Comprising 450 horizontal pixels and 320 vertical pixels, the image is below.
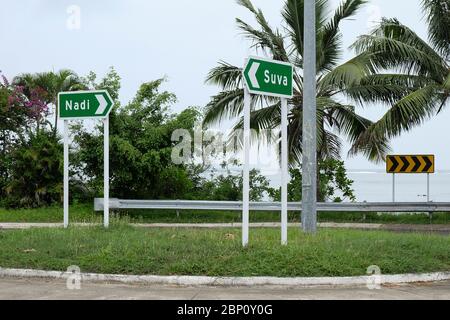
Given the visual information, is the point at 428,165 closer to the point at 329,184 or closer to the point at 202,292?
the point at 329,184

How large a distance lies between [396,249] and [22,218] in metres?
13.1

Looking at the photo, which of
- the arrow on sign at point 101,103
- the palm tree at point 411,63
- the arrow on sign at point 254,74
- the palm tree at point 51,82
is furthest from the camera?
the palm tree at point 51,82

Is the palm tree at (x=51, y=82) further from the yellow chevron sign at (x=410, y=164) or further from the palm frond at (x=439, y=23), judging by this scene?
the palm frond at (x=439, y=23)

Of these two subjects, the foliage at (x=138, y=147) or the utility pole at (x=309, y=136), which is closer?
the utility pole at (x=309, y=136)

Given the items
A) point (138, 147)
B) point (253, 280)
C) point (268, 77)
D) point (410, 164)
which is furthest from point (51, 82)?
point (253, 280)

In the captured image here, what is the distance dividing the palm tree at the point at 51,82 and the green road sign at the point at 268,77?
47.3 feet

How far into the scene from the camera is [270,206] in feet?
64.2

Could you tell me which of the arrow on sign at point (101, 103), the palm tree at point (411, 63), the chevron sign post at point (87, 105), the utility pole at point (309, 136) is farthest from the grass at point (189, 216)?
the utility pole at point (309, 136)

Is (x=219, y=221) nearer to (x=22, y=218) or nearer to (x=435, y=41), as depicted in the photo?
(x=22, y=218)

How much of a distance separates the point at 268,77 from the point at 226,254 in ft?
9.59

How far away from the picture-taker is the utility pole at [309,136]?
12086 mm

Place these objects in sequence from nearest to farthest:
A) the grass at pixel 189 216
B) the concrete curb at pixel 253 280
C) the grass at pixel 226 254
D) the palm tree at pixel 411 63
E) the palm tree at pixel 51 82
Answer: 1. the concrete curb at pixel 253 280
2. the grass at pixel 226 254
3. the palm tree at pixel 411 63
4. the grass at pixel 189 216
5. the palm tree at pixel 51 82

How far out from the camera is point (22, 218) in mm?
19438

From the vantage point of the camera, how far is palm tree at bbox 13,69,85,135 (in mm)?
23684
